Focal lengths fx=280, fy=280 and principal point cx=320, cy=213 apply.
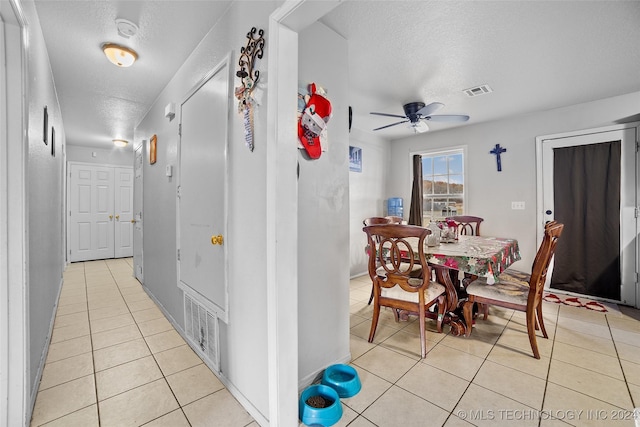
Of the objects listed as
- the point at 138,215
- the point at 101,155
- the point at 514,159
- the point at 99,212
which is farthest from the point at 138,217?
the point at 514,159

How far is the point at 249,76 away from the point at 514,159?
4.03 meters

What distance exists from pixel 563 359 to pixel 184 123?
139 inches

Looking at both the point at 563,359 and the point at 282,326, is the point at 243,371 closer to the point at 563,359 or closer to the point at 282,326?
the point at 282,326

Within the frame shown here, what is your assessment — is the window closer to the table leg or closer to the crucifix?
the crucifix

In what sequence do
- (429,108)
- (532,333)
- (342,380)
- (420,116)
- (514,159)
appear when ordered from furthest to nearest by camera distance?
(514,159), (420,116), (429,108), (532,333), (342,380)

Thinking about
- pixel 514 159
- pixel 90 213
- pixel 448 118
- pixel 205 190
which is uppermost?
pixel 448 118

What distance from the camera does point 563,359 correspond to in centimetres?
212

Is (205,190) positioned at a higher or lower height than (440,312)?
higher

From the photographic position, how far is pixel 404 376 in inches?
75.3

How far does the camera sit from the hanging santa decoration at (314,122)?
1648 mm

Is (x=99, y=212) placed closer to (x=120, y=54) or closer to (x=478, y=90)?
(x=120, y=54)

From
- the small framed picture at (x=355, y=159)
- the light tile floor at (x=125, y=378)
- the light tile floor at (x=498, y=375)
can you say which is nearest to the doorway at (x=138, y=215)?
the light tile floor at (x=125, y=378)

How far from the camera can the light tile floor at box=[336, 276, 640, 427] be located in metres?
1.56

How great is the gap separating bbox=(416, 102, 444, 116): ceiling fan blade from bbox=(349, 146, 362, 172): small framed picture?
148 centimetres
